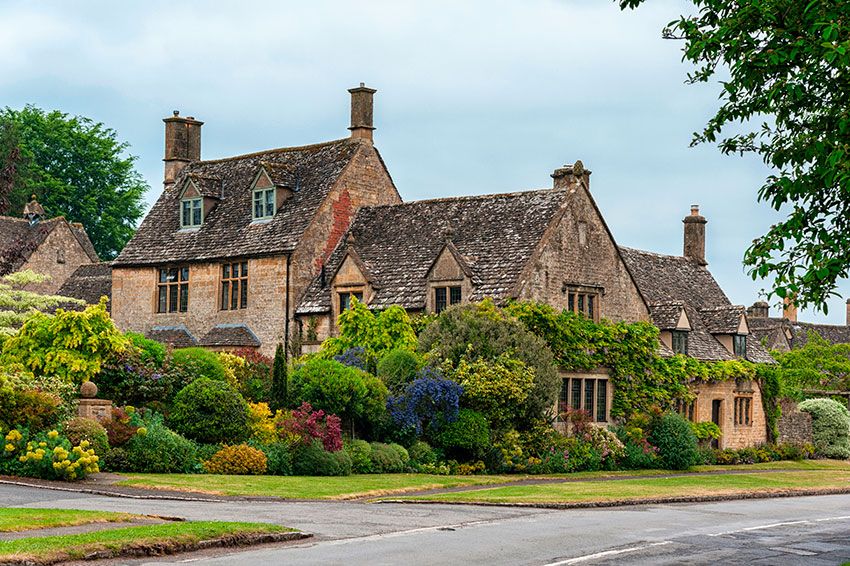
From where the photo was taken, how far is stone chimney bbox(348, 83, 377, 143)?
51906mm

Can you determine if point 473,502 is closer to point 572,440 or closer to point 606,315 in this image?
point 572,440

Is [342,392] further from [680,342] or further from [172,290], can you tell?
[680,342]

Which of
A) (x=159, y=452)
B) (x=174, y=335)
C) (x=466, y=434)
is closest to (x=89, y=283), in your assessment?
(x=174, y=335)

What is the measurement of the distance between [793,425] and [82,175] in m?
52.9

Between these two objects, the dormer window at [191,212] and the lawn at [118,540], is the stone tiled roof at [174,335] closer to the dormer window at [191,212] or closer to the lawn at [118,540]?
the dormer window at [191,212]

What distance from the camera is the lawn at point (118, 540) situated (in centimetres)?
1569

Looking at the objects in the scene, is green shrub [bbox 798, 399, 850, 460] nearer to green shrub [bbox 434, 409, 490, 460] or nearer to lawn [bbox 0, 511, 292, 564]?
green shrub [bbox 434, 409, 490, 460]

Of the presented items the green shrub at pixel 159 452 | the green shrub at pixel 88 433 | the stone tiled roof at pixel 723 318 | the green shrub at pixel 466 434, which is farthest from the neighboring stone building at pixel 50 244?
the green shrub at pixel 88 433

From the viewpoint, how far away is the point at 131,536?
17.5 m

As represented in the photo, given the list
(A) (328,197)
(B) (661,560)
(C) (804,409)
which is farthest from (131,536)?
(C) (804,409)

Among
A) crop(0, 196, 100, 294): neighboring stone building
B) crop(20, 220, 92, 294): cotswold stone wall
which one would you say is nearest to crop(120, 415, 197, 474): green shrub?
crop(0, 196, 100, 294): neighboring stone building

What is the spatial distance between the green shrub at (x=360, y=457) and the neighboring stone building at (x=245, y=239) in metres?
13.7

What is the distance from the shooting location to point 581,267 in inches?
1811

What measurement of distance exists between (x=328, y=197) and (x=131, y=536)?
33041 millimetres
